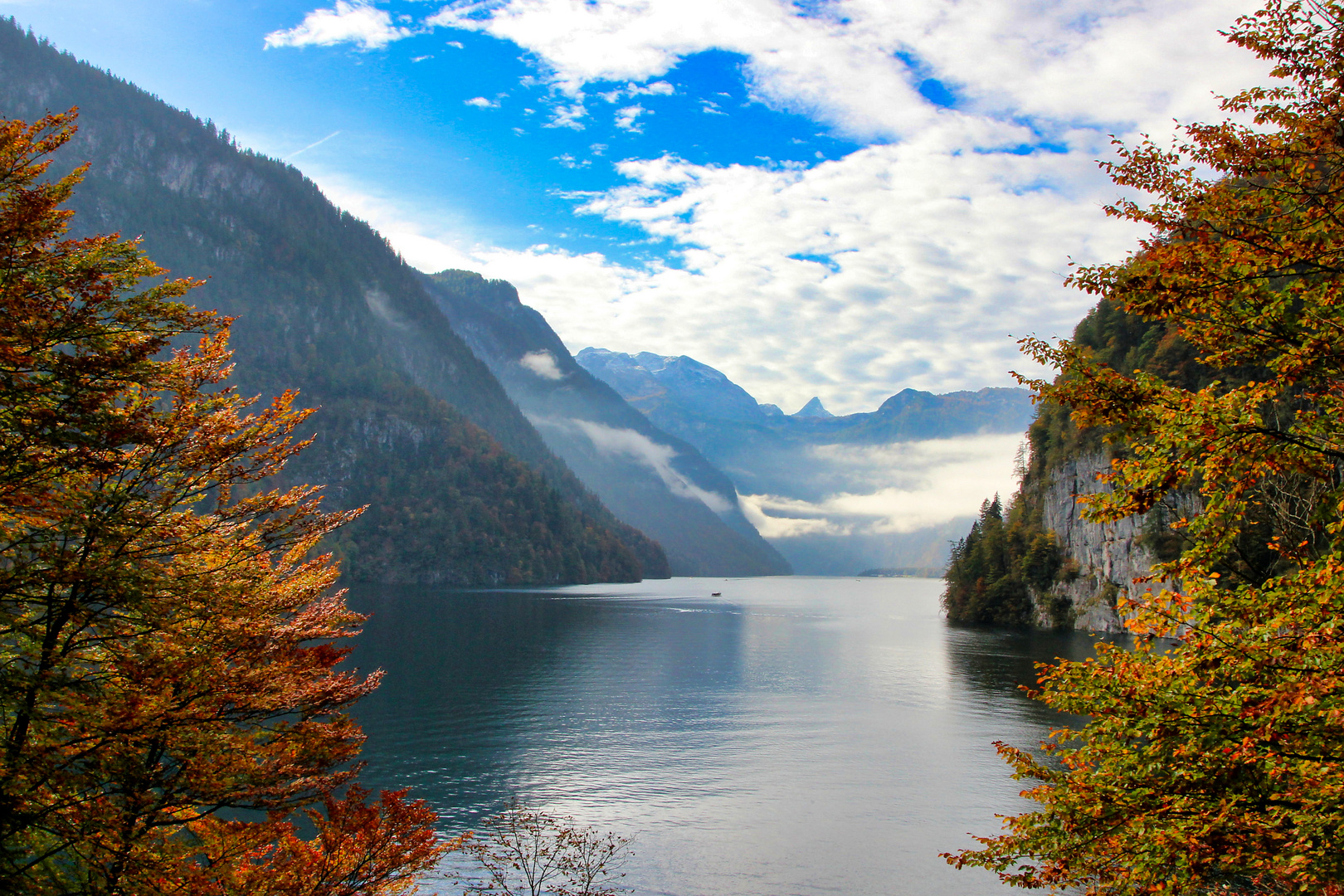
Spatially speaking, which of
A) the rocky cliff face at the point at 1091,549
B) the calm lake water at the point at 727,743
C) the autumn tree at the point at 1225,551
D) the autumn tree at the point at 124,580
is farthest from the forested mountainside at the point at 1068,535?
the autumn tree at the point at 124,580

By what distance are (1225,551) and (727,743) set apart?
3835 centimetres

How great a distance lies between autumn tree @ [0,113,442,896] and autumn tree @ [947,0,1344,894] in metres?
12.2

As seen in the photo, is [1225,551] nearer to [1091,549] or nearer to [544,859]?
[544,859]

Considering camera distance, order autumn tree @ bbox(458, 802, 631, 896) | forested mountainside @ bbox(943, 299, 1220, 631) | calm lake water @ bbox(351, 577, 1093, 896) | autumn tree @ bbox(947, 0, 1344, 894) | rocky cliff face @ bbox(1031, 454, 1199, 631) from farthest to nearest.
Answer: rocky cliff face @ bbox(1031, 454, 1199, 631), forested mountainside @ bbox(943, 299, 1220, 631), calm lake water @ bbox(351, 577, 1093, 896), autumn tree @ bbox(458, 802, 631, 896), autumn tree @ bbox(947, 0, 1344, 894)

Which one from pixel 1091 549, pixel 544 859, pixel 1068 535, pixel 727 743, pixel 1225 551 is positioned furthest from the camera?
pixel 1068 535

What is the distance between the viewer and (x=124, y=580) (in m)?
10.8

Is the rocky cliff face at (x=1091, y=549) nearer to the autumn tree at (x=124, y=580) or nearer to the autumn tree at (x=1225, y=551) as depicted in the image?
the autumn tree at (x=1225, y=551)

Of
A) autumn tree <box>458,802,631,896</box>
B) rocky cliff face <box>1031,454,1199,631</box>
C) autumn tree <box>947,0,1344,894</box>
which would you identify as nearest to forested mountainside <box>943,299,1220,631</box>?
rocky cliff face <box>1031,454,1199,631</box>

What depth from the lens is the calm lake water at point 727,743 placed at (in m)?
27.8

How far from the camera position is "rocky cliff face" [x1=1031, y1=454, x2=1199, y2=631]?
8762 cm

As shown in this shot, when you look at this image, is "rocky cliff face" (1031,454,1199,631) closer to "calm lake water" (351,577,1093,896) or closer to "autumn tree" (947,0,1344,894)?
"calm lake water" (351,577,1093,896)

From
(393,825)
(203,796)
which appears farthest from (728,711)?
(203,796)

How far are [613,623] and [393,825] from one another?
99.4m

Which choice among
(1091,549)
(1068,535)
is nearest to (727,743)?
(1091,549)
